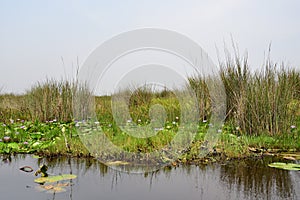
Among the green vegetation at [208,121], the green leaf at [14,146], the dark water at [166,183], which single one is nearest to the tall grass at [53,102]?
the green vegetation at [208,121]

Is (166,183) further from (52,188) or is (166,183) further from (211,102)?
(211,102)

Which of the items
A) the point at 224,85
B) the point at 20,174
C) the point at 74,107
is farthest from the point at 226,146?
the point at 74,107

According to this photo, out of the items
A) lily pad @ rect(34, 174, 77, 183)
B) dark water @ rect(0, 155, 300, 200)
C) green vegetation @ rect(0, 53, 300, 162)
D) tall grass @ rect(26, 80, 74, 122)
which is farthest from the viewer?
tall grass @ rect(26, 80, 74, 122)

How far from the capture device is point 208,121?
5207 mm

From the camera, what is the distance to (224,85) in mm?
4789

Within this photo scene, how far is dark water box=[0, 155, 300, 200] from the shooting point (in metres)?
2.12

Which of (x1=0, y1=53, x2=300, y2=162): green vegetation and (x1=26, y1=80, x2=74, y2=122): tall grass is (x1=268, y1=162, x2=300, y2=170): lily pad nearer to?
(x1=0, y1=53, x2=300, y2=162): green vegetation

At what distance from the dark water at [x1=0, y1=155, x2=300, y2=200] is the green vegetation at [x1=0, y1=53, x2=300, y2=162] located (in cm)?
44

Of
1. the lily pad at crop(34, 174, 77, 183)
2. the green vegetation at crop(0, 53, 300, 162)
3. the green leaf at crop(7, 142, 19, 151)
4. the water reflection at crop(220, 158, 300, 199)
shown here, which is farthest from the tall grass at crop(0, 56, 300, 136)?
the lily pad at crop(34, 174, 77, 183)

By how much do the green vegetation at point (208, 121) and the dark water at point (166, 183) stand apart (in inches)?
17.5

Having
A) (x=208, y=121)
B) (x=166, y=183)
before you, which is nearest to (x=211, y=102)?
(x=208, y=121)

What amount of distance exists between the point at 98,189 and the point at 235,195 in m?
1.00

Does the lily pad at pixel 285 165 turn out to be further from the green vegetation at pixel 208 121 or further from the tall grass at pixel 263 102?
the tall grass at pixel 263 102

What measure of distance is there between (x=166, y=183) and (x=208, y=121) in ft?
9.67
